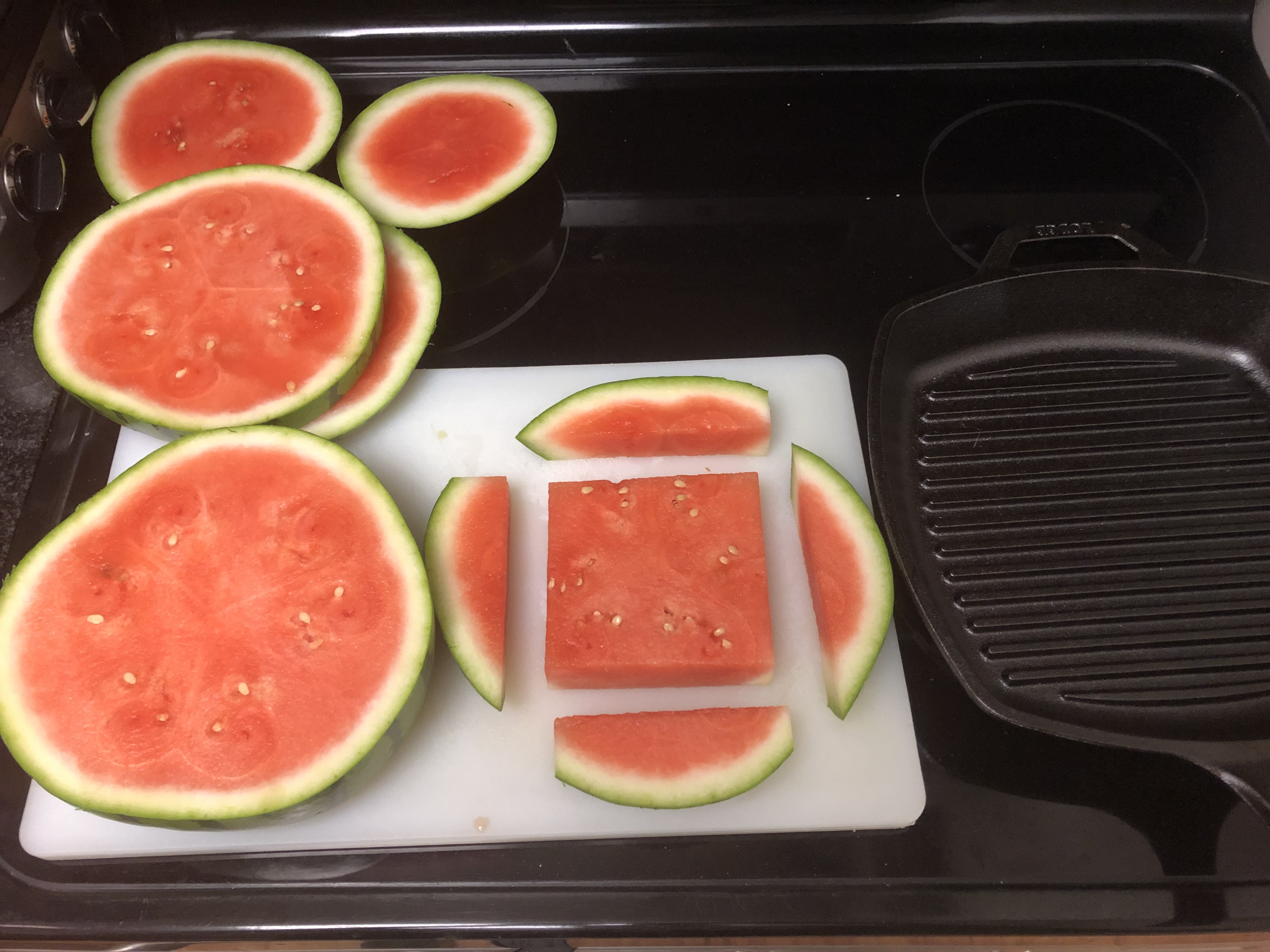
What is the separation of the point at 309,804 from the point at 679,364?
3.28 ft

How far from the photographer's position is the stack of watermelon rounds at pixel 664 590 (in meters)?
1.27

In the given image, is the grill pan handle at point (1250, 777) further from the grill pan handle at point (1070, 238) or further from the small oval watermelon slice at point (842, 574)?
the grill pan handle at point (1070, 238)

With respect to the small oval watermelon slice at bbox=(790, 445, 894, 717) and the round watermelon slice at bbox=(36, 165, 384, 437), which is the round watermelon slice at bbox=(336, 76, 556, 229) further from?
the small oval watermelon slice at bbox=(790, 445, 894, 717)

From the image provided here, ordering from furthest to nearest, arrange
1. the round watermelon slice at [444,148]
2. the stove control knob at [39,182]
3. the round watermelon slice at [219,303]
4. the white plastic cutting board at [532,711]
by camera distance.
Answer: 1. the round watermelon slice at [444,148]
2. the stove control knob at [39,182]
3. the round watermelon slice at [219,303]
4. the white plastic cutting board at [532,711]

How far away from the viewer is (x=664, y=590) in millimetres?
1361

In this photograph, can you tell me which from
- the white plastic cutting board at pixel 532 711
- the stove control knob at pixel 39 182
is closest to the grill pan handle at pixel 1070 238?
the white plastic cutting board at pixel 532 711

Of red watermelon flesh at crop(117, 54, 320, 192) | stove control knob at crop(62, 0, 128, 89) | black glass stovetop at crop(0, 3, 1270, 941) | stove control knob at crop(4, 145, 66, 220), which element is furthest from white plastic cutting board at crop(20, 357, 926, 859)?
stove control knob at crop(62, 0, 128, 89)

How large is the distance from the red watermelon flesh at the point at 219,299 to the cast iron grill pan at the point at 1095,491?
100cm

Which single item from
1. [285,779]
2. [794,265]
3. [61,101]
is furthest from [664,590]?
[61,101]

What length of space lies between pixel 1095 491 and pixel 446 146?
1.45m

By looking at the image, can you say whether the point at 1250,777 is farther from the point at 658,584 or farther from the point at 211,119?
the point at 211,119

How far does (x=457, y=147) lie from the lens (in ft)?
5.71

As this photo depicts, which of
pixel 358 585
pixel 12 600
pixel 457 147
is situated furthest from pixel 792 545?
pixel 12 600

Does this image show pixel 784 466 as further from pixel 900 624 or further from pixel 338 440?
pixel 338 440
